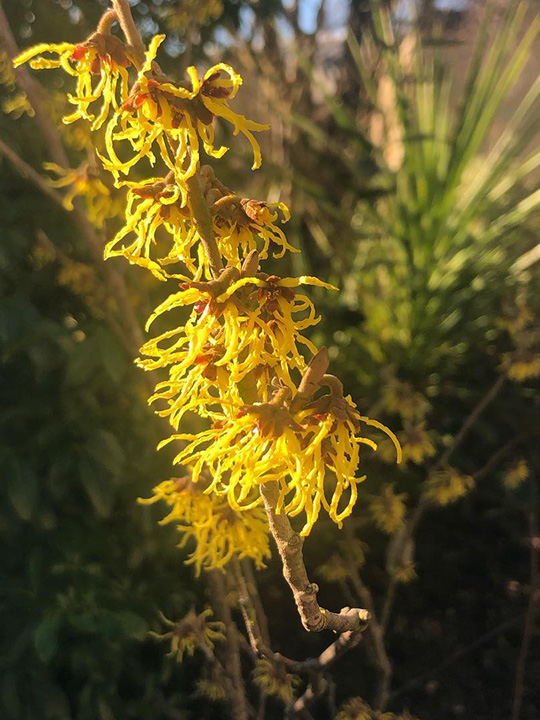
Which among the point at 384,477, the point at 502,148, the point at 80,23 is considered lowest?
the point at 384,477

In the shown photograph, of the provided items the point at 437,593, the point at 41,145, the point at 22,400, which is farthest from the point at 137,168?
the point at 437,593

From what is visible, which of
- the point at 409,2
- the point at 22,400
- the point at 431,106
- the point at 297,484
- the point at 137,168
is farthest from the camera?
the point at 409,2

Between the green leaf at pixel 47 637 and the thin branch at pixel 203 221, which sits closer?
the thin branch at pixel 203 221

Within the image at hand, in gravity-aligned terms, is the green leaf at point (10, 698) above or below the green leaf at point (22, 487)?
below

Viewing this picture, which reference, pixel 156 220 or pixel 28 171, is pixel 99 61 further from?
pixel 28 171

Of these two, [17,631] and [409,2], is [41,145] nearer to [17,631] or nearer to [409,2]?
[17,631]

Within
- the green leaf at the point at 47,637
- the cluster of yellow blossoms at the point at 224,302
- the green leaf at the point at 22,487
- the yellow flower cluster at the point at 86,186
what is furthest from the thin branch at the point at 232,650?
the yellow flower cluster at the point at 86,186

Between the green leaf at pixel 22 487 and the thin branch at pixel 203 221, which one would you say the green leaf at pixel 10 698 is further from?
the thin branch at pixel 203 221

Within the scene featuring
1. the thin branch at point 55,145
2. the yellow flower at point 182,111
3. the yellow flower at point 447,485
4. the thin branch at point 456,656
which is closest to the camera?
the yellow flower at point 182,111

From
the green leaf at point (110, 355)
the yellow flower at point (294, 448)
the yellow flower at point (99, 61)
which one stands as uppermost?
the yellow flower at point (99, 61)
